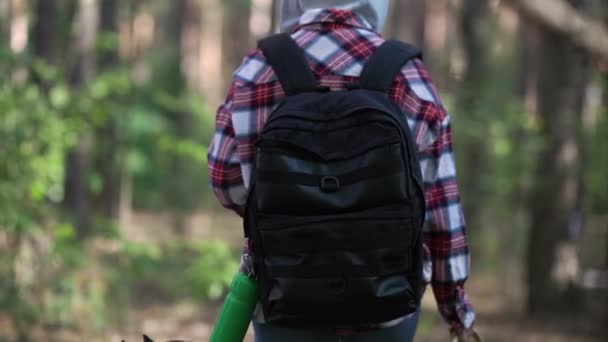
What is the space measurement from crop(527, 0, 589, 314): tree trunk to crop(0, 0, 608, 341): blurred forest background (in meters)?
0.01

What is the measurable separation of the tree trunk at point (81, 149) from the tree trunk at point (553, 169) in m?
4.51

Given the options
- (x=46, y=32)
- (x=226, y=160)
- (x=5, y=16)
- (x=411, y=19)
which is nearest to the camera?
(x=226, y=160)

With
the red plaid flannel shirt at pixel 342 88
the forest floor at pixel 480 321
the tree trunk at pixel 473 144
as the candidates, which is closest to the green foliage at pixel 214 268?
the forest floor at pixel 480 321

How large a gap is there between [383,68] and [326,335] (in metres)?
0.73

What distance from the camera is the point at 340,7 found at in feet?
8.58

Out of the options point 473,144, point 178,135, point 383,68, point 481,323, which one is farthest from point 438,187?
point 178,135

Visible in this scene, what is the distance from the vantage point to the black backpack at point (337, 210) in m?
2.24

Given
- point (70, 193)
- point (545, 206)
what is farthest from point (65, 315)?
point (545, 206)

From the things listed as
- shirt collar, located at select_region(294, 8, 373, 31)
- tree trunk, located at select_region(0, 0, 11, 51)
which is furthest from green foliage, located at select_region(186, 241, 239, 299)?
tree trunk, located at select_region(0, 0, 11, 51)

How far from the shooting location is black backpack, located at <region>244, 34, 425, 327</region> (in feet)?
7.36

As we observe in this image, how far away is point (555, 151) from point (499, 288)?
10.7 ft

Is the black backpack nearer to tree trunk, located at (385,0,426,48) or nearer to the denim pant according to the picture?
the denim pant

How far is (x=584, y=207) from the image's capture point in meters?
9.99

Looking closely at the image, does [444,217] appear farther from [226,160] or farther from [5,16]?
[5,16]
